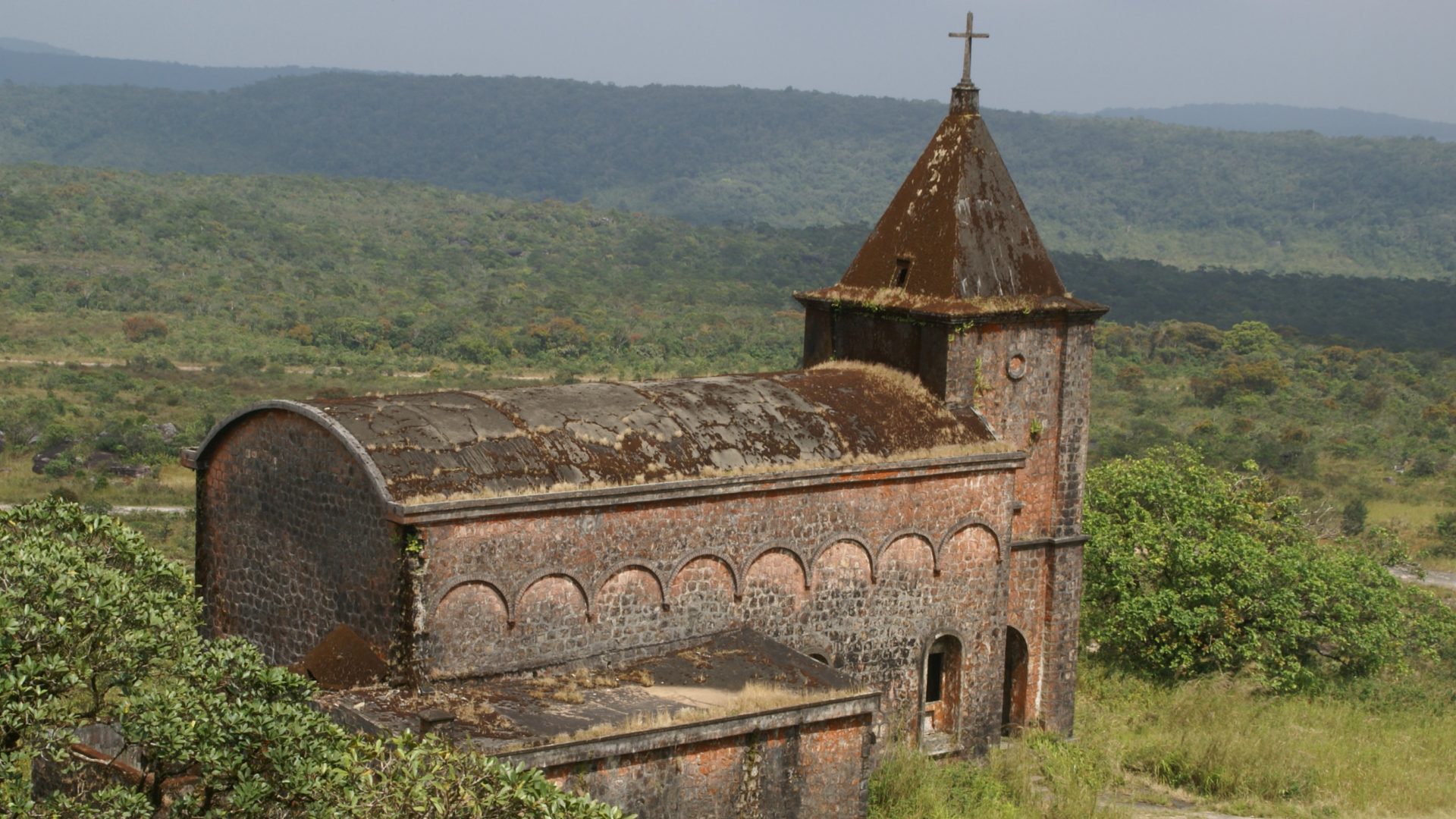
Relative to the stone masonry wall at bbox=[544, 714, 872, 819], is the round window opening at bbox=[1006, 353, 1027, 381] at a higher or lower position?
higher

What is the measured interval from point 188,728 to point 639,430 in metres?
5.79

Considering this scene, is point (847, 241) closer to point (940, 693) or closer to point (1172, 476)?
point (1172, 476)

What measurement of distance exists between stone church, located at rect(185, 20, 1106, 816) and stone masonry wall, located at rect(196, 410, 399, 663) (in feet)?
0.10

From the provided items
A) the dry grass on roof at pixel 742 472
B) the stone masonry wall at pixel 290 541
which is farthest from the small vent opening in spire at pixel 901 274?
the stone masonry wall at pixel 290 541

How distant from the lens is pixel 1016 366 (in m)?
16.8

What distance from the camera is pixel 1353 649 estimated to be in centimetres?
2106

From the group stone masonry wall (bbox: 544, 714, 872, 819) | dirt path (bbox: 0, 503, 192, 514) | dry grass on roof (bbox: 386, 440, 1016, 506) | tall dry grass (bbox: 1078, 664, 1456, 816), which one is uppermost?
dry grass on roof (bbox: 386, 440, 1016, 506)

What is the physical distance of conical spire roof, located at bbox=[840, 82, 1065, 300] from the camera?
16812 mm

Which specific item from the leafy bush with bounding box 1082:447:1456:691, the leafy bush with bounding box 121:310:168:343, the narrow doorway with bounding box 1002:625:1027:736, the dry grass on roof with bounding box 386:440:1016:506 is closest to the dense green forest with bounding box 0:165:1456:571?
the leafy bush with bounding box 121:310:168:343

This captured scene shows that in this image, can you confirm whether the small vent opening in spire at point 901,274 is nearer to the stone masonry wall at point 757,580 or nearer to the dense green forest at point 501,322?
the stone masonry wall at point 757,580

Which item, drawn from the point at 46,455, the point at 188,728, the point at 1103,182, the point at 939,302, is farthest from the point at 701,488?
the point at 1103,182

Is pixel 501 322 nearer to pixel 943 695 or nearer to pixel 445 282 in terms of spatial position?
pixel 445 282

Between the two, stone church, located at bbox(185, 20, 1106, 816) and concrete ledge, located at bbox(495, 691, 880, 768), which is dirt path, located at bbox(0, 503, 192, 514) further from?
Result: concrete ledge, located at bbox(495, 691, 880, 768)

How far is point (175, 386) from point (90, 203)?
44210 millimetres
